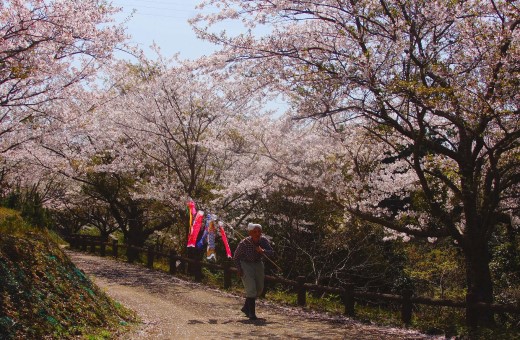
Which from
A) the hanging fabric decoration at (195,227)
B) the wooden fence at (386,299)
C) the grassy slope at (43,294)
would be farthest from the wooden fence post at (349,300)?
the grassy slope at (43,294)

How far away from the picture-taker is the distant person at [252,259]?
7934 mm

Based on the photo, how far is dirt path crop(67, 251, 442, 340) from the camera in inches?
265

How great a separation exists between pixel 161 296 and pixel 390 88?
244 inches

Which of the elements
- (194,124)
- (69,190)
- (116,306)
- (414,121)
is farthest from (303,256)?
(69,190)

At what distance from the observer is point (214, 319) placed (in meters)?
7.82

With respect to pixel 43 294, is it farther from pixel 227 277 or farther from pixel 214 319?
pixel 227 277

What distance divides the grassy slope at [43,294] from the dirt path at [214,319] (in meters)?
0.55

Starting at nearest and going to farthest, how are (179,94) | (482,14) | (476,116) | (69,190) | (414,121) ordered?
(476,116) < (482,14) < (414,121) < (179,94) < (69,190)

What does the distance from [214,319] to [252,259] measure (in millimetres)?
1080

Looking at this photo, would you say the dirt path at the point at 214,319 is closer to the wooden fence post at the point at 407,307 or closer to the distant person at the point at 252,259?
the distant person at the point at 252,259

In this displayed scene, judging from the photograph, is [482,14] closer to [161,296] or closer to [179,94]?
[161,296]

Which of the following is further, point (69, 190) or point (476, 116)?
point (69, 190)

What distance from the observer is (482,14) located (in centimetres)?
741

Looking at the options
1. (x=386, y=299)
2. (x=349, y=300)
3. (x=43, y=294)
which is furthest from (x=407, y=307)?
(x=43, y=294)
